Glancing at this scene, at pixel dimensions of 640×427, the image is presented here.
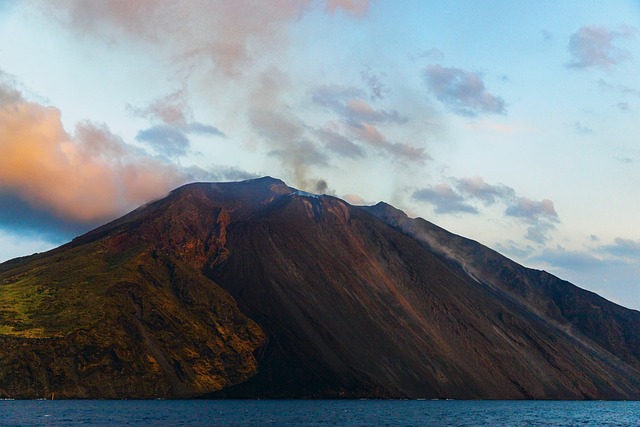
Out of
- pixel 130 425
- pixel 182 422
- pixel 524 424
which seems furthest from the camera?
pixel 524 424

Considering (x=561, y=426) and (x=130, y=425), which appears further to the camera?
(x=561, y=426)

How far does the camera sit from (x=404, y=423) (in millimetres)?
129250

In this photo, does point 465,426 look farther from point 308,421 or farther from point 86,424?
point 86,424

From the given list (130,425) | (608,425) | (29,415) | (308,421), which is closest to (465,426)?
(308,421)

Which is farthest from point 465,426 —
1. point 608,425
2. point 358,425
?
point 608,425

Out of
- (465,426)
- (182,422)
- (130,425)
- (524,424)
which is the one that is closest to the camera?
(130,425)

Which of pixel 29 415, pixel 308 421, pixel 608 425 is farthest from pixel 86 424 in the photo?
pixel 608 425

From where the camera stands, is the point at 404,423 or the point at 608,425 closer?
the point at 404,423

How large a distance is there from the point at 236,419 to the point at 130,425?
2677 centimetres

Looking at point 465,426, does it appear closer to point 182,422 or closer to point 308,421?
point 308,421

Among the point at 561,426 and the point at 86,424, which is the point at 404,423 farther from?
the point at 86,424

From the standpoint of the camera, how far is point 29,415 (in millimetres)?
130000

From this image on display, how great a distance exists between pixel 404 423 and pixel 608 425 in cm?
4394

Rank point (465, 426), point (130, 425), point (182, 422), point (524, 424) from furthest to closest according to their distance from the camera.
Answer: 1. point (524, 424)
2. point (465, 426)
3. point (182, 422)
4. point (130, 425)
